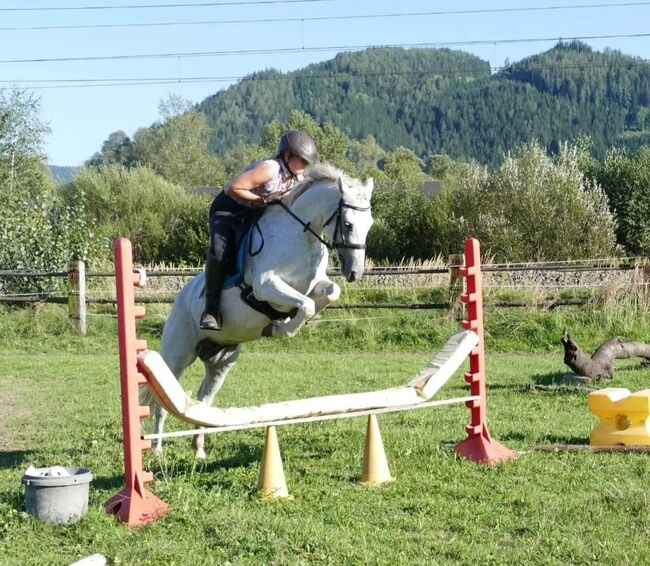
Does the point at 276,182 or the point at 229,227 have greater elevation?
the point at 276,182

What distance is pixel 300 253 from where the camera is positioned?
5973 mm

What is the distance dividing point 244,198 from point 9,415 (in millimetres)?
4640

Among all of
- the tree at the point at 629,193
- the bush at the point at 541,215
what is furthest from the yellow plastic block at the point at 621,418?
the tree at the point at 629,193

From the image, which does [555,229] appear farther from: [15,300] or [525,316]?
[15,300]

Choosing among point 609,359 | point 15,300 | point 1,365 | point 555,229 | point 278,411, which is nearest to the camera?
point 278,411

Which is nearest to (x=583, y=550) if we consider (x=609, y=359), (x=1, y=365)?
(x=609, y=359)

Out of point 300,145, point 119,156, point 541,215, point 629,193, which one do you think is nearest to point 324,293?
point 300,145

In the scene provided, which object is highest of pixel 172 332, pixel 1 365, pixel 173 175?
pixel 173 175

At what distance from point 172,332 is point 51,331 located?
9846 millimetres

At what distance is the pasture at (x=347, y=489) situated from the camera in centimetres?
437

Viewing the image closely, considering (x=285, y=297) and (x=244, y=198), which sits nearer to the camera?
(x=285, y=297)

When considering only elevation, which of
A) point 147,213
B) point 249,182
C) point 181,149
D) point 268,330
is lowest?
point 268,330

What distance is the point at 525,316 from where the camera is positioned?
1504cm

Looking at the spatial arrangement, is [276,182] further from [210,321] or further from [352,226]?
[210,321]
